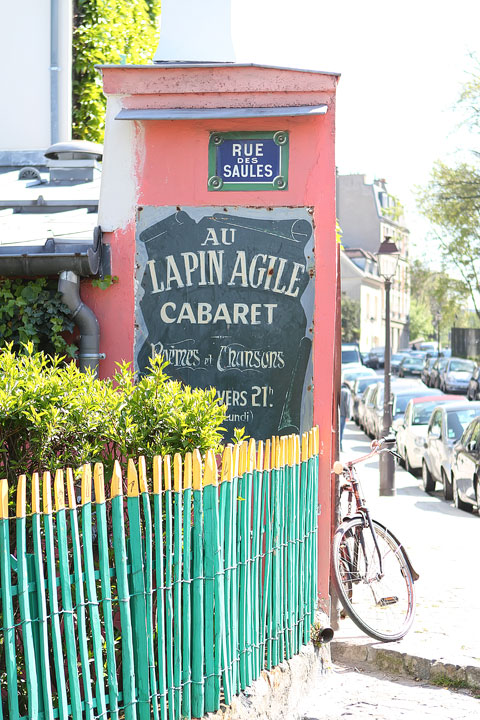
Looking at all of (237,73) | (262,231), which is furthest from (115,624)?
(237,73)

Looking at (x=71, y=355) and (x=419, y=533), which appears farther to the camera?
(x=419, y=533)

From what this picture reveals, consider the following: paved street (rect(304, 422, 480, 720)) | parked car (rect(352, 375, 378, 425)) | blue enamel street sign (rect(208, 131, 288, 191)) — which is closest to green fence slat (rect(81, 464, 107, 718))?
paved street (rect(304, 422, 480, 720))

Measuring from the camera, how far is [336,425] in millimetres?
7129

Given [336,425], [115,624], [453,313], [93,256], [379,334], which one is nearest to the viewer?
[115,624]

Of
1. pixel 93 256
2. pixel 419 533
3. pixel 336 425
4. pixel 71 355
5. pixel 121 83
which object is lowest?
pixel 419 533

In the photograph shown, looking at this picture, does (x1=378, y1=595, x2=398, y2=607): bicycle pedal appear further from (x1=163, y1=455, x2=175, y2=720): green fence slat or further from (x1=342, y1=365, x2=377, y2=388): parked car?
(x1=342, y1=365, x2=377, y2=388): parked car

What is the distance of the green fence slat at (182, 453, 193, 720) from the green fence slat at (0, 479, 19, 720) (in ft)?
3.43

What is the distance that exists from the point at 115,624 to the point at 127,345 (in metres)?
2.78

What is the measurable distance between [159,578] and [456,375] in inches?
1679

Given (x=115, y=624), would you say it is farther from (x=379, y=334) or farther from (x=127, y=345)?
(x=379, y=334)

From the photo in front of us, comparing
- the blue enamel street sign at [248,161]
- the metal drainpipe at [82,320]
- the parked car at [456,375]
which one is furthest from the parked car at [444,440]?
the parked car at [456,375]

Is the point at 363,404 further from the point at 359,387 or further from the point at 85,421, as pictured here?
the point at 85,421

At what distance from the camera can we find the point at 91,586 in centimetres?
379

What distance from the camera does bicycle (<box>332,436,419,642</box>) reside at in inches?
265
